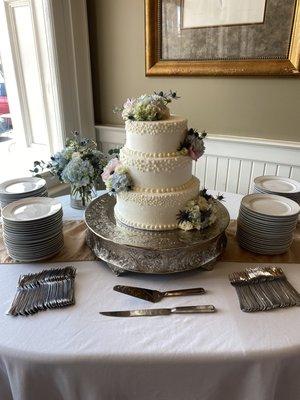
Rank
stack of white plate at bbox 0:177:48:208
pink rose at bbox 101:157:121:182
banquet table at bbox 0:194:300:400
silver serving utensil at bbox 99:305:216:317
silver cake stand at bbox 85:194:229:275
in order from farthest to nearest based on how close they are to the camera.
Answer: stack of white plate at bbox 0:177:48:208 < pink rose at bbox 101:157:121:182 < silver cake stand at bbox 85:194:229:275 < silver serving utensil at bbox 99:305:216:317 < banquet table at bbox 0:194:300:400

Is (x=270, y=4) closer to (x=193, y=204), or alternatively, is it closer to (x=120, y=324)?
(x=193, y=204)

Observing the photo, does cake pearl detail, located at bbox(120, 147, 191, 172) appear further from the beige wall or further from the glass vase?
the beige wall

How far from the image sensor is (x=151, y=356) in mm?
791

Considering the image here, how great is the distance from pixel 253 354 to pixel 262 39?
191cm

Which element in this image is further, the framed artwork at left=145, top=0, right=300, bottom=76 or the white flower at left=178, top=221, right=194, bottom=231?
the framed artwork at left=145, top=0, right=300, bottom=76

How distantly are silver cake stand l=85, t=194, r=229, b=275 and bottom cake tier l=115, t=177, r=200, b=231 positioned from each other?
0.03m

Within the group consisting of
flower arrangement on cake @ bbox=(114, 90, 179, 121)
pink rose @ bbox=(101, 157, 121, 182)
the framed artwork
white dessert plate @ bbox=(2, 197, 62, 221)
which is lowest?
white dessert plate @ bbox=(2, 197, 62, 221)

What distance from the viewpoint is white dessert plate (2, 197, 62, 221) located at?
1.11 meters

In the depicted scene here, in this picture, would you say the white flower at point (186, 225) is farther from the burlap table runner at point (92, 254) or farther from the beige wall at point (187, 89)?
the beige wall at point (187, 89)

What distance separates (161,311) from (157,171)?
456mm

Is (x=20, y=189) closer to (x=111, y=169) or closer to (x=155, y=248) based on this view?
(x=111, y=169)

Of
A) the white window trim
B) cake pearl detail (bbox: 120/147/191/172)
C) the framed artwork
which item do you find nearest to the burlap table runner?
cake pearl detail (bbox: 120/147/191/172)

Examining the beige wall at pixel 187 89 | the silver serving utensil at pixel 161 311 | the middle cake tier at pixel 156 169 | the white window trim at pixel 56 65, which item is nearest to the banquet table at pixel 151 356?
the silver serving utensil at pixel 161 311

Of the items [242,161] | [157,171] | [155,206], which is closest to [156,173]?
[157,171]
